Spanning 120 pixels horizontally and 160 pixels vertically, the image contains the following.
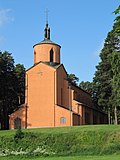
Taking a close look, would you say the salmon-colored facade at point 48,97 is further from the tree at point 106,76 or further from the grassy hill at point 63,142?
the grassy hill at point 63,142

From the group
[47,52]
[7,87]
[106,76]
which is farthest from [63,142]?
[47,52]

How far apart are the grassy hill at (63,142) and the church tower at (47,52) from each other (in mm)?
27523

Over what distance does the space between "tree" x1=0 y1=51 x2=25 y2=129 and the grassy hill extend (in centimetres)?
2597

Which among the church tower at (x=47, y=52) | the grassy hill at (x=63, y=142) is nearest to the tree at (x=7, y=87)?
the church tower at (x=47, y=52)

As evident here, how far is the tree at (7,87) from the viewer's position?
198ft

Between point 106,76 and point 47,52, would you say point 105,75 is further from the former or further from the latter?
point 47,52

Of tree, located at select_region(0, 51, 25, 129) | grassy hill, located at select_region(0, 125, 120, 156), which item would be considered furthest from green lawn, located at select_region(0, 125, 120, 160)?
tree, located at select_region(0, 51, 25, 129)

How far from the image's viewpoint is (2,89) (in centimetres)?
5991

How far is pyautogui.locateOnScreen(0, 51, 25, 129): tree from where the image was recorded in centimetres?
6041

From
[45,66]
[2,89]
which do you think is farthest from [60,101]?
[2,89]

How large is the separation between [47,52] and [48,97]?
912cm

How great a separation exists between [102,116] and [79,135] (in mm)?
44939

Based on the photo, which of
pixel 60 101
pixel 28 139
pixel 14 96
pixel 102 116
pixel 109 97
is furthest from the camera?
pixel 102 116

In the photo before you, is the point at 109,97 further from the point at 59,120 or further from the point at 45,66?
the point at 45,66
